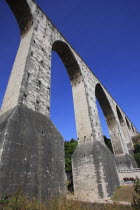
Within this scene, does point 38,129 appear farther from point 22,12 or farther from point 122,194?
point 22,12

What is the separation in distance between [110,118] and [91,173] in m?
11.9

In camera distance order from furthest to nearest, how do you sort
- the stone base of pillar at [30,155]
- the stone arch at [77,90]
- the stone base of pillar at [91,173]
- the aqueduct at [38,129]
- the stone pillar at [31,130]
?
1. the stone arch at [77,90]
2. the stone base of pillar at [91,173]
3. the aqueduct at [38,129]
4. the stone pillar at [31,130]
5. the stone base of pillar at [30,155]

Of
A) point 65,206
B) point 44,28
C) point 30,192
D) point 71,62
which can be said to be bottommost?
point 65,206

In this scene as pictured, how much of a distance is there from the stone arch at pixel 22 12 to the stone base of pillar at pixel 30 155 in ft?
22.3

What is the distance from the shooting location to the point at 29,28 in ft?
30.9

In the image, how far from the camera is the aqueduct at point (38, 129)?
4574 millimetres

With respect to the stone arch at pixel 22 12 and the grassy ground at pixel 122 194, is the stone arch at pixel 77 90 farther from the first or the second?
the grassy ground at pixel 122 194

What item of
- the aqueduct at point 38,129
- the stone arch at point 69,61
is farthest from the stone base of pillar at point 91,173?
the stone arch at point 69,61

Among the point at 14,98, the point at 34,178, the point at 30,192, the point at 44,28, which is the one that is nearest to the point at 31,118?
the point at 14,98

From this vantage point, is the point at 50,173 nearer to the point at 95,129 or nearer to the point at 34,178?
the point at 34,178

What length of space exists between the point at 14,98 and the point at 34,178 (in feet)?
10.9

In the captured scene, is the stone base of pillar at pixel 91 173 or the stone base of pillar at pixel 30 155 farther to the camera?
the stone base of pillar at pixel 91 173

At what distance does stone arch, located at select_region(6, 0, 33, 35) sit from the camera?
959 cm

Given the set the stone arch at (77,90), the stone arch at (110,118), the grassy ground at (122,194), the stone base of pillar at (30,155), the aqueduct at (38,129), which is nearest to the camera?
the stone base of pillar at (30,155)
